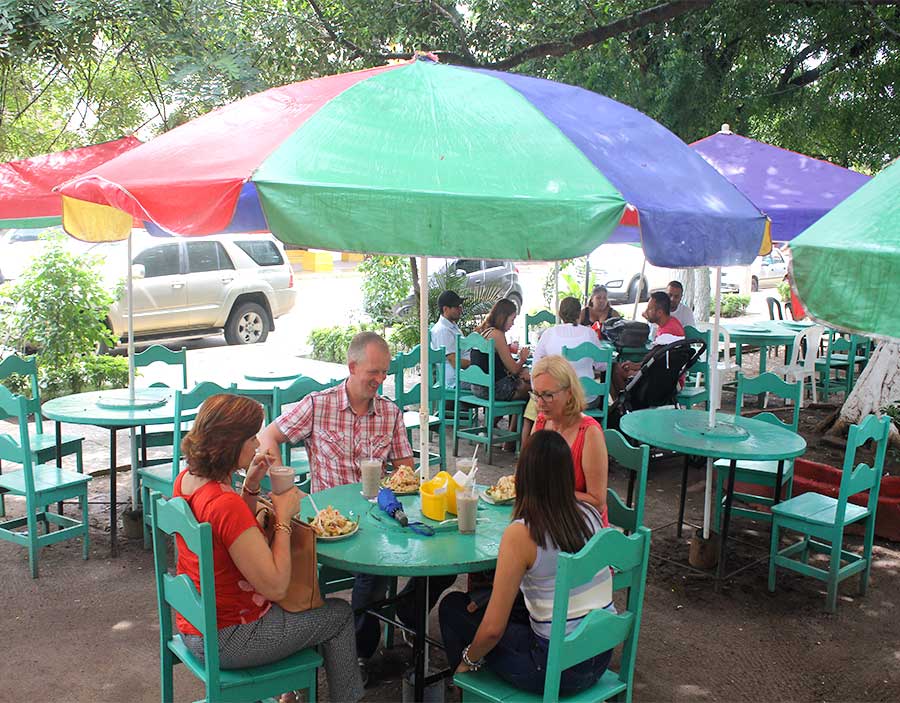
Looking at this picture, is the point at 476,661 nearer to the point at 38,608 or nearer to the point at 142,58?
the point at 38,608

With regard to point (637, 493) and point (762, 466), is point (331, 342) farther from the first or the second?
point (637, 493)

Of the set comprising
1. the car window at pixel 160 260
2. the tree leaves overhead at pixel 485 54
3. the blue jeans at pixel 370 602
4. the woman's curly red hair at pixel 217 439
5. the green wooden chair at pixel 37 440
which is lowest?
the blue jeans at pixel 370 602

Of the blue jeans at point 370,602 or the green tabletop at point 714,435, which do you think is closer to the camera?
the blue jeans at point 370,602

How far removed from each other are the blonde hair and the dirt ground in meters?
1.37

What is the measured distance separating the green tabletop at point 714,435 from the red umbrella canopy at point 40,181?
466cm

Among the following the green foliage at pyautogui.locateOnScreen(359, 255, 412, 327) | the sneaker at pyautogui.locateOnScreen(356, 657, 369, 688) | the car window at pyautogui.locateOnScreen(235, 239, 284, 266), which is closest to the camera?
the sneaker at pyautogui.locateOnScreen(356, 657, 369, 688)

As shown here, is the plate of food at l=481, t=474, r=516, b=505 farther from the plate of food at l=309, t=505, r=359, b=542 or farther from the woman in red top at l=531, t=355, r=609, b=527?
the plate of food at l=309, t=505, r=359, b=542

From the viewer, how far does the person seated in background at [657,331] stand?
27.2 ft

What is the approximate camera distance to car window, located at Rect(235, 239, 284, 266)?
14.9 m

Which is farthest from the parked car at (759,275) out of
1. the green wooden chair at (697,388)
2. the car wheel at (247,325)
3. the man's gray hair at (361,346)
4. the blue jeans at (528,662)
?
the blue jeans at (528,662)

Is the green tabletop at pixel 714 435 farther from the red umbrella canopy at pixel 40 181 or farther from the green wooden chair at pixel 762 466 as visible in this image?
the red umbrella canopy at pixel 40 181

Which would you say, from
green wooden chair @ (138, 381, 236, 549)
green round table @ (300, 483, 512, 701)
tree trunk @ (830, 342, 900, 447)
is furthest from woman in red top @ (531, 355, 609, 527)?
tree trunk @ (830, 342, 900, 447)

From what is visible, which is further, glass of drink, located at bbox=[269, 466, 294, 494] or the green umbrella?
glass of drink, located at bbox=[269, 466, 294, 494]

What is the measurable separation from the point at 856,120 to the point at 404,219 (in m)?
9.25
